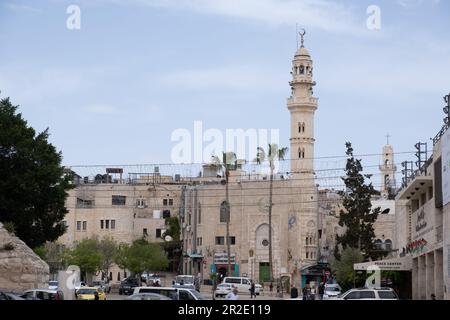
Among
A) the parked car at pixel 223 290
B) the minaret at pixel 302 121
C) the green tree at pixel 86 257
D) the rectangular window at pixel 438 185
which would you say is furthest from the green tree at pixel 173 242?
the rectangular window at pixel 438 185

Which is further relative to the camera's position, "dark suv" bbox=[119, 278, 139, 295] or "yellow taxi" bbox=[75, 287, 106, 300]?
"dark suv" bbox=[119, 278, 139, 295]

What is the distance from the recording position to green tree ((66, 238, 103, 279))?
8688cm

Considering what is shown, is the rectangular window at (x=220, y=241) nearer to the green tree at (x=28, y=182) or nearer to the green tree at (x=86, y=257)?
the green tree at (x=86, y=257)

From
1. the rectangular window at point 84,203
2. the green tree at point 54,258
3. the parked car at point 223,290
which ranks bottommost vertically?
the parked car at point 223,290

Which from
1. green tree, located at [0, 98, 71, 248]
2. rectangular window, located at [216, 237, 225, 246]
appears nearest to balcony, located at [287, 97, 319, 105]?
rectangular window, located at [216, 237, 225, 246]

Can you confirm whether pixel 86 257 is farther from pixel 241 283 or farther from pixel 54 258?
pixel 241 283

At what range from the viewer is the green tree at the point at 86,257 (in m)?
86.9

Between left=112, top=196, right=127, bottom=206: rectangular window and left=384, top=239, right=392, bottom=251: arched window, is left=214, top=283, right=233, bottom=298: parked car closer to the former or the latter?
left=384, top=239, right=392, bottom=251: arched window

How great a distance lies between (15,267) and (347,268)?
111 ft

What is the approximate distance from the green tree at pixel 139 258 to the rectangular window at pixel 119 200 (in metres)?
16.7

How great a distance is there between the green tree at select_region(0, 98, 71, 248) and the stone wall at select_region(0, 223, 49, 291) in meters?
14.7
